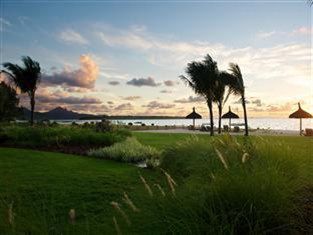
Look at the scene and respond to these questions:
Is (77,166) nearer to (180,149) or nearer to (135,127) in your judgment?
(180,149)

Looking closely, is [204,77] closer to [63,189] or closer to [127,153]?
[127,153]

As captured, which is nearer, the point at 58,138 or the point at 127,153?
the point at 127,153

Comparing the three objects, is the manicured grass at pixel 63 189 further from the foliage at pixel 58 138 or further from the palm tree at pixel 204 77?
the palm tree at pixel 204 77

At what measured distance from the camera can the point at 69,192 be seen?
9.38m

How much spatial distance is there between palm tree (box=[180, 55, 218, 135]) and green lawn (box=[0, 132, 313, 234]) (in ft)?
71.3

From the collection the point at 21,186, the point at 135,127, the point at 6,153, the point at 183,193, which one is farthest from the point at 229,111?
the point at 183,193

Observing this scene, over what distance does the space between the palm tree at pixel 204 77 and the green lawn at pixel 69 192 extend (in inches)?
855

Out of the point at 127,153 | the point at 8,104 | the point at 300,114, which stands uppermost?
the point at 8,104

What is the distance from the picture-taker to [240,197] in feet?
16.1

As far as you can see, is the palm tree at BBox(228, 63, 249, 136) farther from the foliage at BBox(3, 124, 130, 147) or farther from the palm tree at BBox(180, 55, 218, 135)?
the foliage at BBox(3, 124, 130, 147)

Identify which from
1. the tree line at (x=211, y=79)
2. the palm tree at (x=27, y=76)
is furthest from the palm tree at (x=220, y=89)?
the palm tree at (x=27, y=76)

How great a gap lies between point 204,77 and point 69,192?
91.4 feet

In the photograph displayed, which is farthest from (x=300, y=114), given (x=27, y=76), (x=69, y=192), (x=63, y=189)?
(x=69, y=192)

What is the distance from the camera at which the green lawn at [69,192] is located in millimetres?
5637
